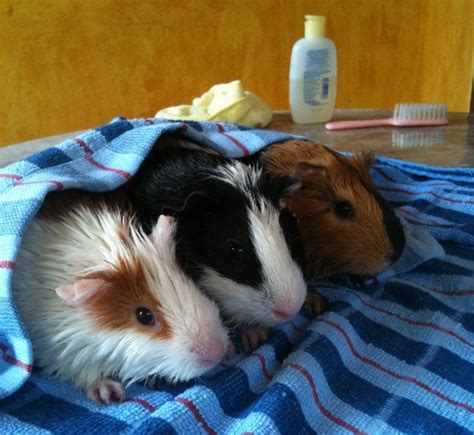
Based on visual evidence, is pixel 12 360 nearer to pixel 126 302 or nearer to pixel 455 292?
pixel 126 302

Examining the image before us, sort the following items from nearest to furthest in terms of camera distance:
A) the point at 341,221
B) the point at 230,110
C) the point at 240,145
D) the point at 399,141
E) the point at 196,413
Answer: the point at 196,413
the point at 341,221
the point at 240,145
the point at 399,141
the point at 230,110

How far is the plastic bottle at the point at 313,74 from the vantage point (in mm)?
2330

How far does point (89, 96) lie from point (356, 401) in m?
2.52

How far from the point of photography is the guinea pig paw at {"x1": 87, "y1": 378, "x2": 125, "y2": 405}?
35.4 inches

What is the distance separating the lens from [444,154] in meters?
1.91

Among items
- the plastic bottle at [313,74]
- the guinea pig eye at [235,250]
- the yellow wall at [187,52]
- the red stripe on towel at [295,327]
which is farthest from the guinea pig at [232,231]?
the yellow wall at [187,52]

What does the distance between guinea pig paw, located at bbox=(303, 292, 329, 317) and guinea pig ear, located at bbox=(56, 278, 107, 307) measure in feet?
1.51

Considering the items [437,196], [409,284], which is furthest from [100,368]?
[437,196]

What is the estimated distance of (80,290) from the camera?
84 centimetres

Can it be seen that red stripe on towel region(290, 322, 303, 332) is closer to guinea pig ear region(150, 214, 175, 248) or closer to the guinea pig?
the guinea pig

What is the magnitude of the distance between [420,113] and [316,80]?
449 mm

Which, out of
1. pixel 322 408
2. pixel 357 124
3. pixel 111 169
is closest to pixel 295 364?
pixel 322 408

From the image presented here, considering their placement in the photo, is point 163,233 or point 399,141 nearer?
point 163,233

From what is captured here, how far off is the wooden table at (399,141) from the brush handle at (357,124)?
3 cm
